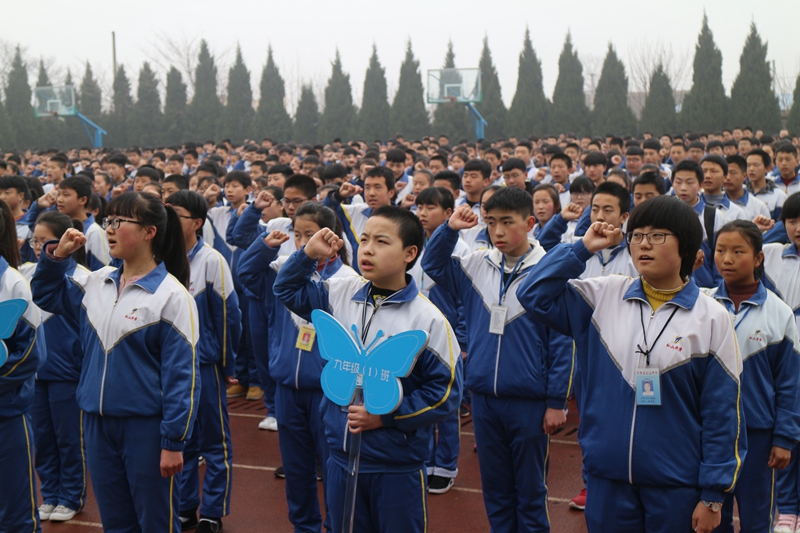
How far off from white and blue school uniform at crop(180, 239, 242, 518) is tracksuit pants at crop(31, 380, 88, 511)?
30.0 inches

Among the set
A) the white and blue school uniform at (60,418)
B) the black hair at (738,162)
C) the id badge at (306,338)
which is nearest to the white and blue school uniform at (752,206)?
the black hair at (738,162)

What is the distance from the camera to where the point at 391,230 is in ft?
11.2

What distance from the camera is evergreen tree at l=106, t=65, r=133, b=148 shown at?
37250 mm

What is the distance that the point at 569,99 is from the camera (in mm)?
33375

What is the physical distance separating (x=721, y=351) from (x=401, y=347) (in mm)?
1145

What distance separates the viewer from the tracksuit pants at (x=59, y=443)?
496 centimetres

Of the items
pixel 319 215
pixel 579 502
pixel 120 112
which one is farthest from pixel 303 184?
pixel 120 112

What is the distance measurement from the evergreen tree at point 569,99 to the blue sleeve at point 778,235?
2819cm

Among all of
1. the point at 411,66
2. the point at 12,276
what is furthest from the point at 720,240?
the point at 411,66

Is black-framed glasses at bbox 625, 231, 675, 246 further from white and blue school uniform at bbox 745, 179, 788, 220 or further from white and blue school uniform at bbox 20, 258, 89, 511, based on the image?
white and blue school uniform at bbox 745, 179, 788, 220

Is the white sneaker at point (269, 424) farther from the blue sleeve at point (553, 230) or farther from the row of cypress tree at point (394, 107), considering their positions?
the row of cypress tree at point (394, 107)

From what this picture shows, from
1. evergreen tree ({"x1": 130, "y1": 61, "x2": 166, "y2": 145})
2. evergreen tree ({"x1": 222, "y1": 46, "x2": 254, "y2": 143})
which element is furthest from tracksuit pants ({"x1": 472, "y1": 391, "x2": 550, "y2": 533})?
evergreen tree ({"x1": 130, "y1": 61, "x2": 166, "y2": 145})

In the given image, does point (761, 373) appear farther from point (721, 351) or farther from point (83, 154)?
point (83, 154)

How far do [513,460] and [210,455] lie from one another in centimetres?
186
